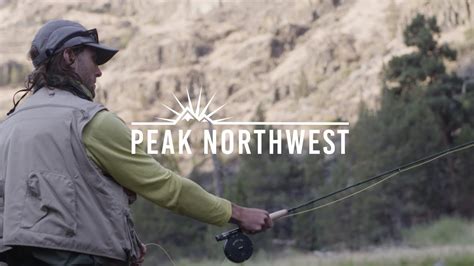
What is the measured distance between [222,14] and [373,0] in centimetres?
811

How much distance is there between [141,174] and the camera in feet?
10.0

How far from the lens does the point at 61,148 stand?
117 inches

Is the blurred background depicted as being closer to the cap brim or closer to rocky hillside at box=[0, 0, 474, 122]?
rocky hillside at box=[0, 0, 474, 122]

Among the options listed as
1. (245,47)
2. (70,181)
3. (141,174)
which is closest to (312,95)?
(245,47)

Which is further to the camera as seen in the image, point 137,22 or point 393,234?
point 137,22

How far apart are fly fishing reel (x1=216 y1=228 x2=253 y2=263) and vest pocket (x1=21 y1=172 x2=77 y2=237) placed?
812 millimetres

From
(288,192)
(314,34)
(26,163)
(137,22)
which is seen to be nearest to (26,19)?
(137,22)

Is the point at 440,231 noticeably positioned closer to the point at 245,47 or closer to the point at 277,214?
the point at 277,214

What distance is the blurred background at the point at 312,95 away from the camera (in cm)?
2395

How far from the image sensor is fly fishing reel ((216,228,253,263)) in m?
3.59

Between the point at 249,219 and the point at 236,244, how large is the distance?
1.15 feet

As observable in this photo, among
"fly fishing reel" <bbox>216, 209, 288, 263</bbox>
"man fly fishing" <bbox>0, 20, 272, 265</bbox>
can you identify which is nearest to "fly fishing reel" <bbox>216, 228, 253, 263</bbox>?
"fly fishing reel" <bbox>216, 209, 288, 263</bbox>

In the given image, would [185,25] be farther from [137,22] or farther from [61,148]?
[61,148]

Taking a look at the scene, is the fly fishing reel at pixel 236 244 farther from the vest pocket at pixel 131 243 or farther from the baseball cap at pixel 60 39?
the baseball cap at pixel 60 39
